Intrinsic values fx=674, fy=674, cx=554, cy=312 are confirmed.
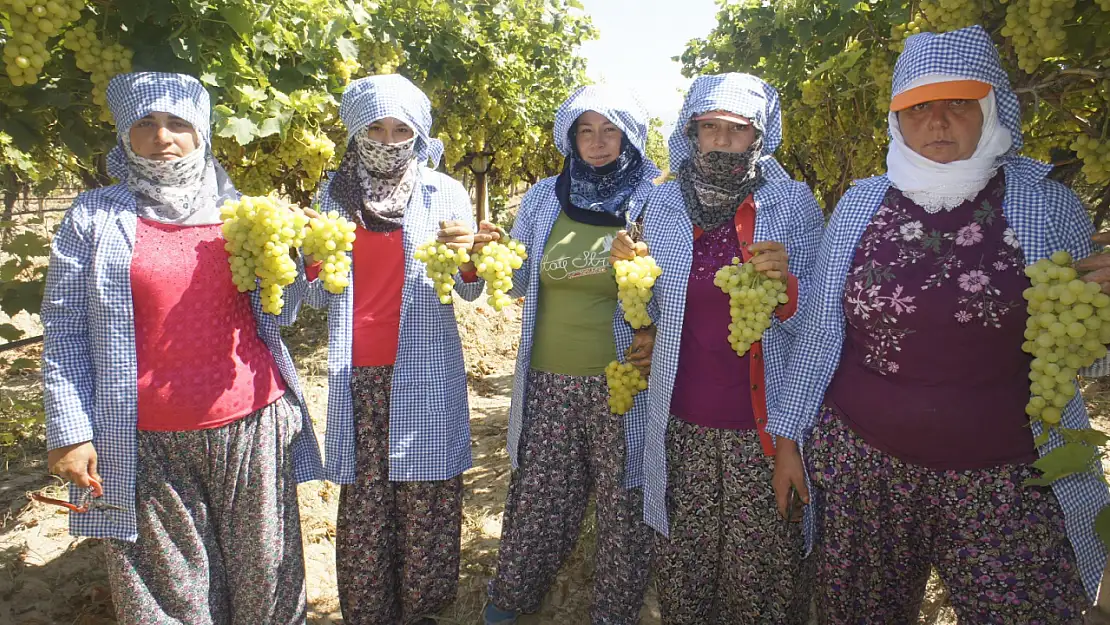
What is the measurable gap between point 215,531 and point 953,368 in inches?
87.0

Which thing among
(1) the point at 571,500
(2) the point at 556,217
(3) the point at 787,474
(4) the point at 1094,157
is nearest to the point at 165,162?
(2) the point at 556,217

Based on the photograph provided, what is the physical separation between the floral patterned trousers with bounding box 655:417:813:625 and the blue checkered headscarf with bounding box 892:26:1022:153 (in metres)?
1.14

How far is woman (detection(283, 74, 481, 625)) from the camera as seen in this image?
7.86 ft

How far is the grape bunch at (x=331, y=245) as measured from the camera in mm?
2139

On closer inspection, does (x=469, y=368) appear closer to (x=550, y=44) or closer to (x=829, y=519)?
(x=550, y=44)

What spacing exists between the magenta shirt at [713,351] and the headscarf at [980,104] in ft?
1.98


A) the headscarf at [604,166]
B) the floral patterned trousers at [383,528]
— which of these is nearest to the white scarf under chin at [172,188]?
the floral patterned trousers at [383,528]

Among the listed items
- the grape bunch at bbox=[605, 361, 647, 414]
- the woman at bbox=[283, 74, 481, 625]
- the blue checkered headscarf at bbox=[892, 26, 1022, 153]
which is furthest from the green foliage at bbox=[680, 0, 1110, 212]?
the woman at bbox=[283, 74, 481, 625]

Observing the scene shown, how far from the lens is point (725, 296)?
218 cm

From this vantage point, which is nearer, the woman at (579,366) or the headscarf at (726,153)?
the headscarf at (726,153)

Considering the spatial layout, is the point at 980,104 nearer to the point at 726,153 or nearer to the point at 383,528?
the point at 726,153

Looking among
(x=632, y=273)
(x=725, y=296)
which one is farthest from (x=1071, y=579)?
(x=632, y=273)

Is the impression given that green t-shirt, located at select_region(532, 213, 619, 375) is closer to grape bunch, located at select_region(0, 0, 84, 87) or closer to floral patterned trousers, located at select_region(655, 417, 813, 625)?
floral patterned trousers, located at select_region(655, 417, 813, 625)

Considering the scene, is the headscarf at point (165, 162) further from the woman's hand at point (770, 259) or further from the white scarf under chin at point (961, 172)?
the white scarf under chin at point (961, 172)
